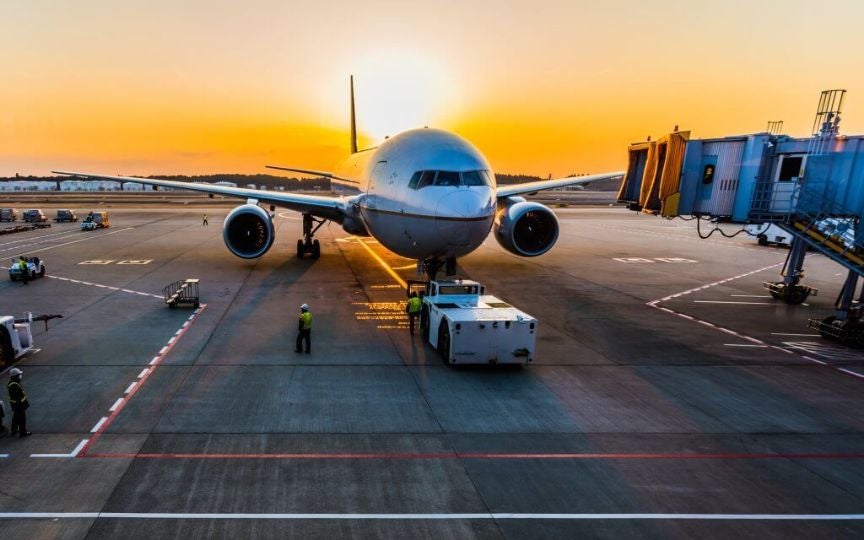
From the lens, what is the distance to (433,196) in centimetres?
1688

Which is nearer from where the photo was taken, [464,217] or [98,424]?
[98,424]

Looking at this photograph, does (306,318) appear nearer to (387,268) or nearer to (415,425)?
(415,425)

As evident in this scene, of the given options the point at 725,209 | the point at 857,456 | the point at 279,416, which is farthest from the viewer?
the point at 725,209

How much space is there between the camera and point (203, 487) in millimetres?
8297

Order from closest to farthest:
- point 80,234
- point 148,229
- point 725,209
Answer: point 725,209 → point 80,234 → point 148,229

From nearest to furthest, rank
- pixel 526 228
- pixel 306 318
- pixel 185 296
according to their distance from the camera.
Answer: pixel 306 318 → pixel 185 296 → pixel 526 228

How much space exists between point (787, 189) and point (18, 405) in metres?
24.1

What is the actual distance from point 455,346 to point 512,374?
5.66ft

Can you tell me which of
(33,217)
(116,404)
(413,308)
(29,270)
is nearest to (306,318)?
(413,308)

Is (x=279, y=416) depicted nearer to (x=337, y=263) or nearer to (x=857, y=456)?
(x=857, y=456)

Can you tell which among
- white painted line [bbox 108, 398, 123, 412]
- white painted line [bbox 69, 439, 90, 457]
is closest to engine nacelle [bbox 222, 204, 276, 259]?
white painted line [bbox 108, 398, 123, 412]

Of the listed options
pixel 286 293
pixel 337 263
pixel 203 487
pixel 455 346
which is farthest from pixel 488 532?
pixel 337 263

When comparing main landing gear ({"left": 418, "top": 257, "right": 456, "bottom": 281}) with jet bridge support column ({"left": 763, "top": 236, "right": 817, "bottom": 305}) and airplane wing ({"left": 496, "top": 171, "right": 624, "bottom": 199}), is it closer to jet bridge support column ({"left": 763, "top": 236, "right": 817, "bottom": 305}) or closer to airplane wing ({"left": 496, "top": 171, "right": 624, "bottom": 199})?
airplane wing ({"left": 496, "top": 171, "right": 624, "bottom": 199})

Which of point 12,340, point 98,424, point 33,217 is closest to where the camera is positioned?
point 98,424
